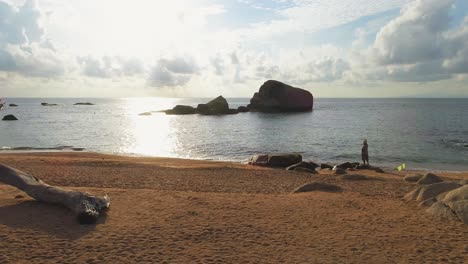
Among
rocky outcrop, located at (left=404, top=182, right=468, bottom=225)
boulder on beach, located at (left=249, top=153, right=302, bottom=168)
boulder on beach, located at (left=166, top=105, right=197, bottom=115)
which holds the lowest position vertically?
boulder on beach, located at (left=249, top=153, right=302, bottom=168)

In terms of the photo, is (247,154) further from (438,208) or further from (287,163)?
(438,208)

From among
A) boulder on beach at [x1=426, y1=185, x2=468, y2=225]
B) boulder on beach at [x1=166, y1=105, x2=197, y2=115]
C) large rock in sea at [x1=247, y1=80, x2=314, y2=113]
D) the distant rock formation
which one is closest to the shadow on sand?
boulder on beach at [x1=426, y1=185, x2=468, y2=225]

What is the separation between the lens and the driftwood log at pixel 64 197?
1073 centimetres

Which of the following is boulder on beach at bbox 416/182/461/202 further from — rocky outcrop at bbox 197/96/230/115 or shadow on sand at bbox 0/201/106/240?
rocky outcrop at bbox 197/96/230/115

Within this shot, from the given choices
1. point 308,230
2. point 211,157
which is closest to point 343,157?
point 211,157

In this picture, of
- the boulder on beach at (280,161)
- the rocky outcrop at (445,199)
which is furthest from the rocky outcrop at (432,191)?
the boulder on beach at (280,161)

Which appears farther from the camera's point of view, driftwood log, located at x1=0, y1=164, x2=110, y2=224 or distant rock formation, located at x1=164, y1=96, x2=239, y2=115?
distant rock formation, located at x1=164, y1=96, x2=239, y2=115

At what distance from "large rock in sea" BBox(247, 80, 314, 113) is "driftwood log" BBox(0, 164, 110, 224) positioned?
9994 centimetres

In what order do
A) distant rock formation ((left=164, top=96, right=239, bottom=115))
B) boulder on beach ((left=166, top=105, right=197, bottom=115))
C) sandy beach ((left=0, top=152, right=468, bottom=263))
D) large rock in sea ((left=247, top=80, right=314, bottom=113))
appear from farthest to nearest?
large rock in sea ((left=247, top=80, right=314, bottom=113))
boulder on beach ((left=166, top=105, right=197, bottom=115))
distant rock formation ((left=164, top=96, right=239, bottom=115))
sandy beach ((left=0, top=152, right=468, bottom=263))

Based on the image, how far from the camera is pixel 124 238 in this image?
958 cm

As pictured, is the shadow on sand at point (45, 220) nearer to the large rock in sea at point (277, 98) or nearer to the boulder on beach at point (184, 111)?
the boulder on beach at point (184, 111)

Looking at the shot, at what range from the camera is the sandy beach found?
341 inches

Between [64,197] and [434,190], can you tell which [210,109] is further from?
[64,197]

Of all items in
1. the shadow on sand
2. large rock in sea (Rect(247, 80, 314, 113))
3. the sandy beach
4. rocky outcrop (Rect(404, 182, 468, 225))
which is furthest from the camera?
large rock in sea (Rect(247, 80, 314, 113))
